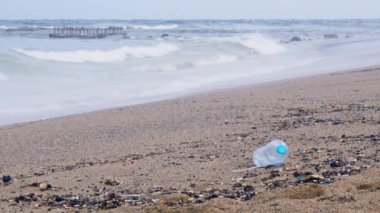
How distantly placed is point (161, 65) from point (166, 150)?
55.2 feet

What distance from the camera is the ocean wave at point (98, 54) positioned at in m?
25.6

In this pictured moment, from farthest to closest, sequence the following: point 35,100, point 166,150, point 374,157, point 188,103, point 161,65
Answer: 1. point 161,65
2. point 35,100
3. point 188,103
4. point 166,150
5. point 374,157

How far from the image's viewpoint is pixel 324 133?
777cm

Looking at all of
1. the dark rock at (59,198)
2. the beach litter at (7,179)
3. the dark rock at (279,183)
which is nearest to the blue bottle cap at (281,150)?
the dark rock at (279,183)

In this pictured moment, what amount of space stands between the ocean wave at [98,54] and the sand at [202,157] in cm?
1367

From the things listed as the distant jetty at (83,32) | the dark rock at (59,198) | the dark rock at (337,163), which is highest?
the distant jetty at (83,32)

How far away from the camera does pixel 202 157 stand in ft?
22.9

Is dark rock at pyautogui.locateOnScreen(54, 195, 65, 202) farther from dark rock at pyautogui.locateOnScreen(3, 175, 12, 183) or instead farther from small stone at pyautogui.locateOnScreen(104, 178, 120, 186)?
dark rock at pyautogui.locateOnScreen(3, 175, 12, 183)

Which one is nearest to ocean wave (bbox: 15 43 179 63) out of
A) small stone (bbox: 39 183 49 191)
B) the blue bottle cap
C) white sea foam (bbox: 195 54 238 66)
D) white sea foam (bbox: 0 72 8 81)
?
white sea foam (bbox: 195 54 238 66)

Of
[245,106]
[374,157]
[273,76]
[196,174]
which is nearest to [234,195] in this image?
[196,174]

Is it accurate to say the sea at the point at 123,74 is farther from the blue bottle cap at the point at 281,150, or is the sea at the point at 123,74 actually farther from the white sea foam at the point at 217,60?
the blue bottle cap at the point at 281,150

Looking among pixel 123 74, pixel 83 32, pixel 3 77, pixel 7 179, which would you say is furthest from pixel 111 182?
pixel 83 32

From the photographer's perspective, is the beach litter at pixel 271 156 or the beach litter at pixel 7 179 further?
the beach litter at pixel 7 179

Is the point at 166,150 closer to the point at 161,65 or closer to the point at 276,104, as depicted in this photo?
Result: the point at 276,104
